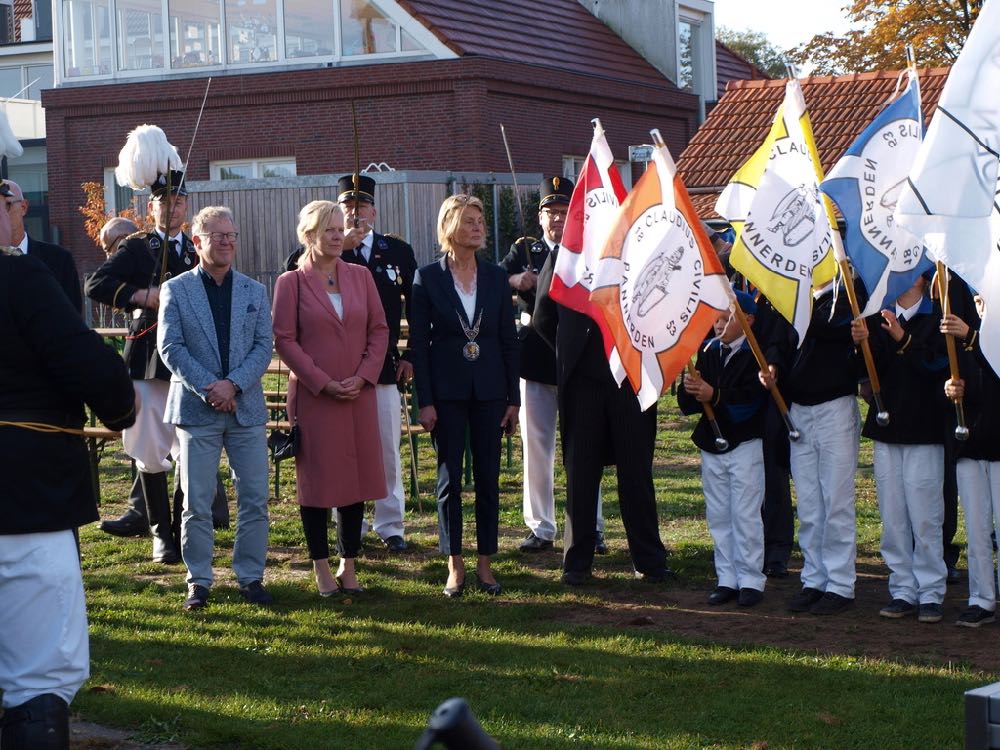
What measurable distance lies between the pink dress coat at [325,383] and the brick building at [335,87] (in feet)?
51.0

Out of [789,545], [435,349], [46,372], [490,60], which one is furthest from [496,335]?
[490,60]

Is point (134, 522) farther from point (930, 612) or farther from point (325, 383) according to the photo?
point (930, 612)

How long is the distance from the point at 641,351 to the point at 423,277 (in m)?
1.53

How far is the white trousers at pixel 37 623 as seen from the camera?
4574mm

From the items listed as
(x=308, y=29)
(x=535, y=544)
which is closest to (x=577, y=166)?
(x=308, y=29)

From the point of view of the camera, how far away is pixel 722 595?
8039 mm

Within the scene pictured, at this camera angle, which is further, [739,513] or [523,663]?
[739,513]

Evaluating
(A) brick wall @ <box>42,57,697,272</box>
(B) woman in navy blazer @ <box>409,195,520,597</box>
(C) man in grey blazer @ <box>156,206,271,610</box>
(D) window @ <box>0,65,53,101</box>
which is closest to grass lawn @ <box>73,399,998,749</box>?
(C) man in grey blazer @ <box>156,206,271,610</box>

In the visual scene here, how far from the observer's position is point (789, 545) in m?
8.89

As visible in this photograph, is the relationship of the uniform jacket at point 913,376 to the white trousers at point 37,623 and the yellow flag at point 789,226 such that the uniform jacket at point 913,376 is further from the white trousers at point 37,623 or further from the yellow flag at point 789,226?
the white trousers at point 37,623

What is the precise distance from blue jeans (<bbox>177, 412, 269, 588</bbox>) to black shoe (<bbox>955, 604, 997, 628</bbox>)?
12.2 ft

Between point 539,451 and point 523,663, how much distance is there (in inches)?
112

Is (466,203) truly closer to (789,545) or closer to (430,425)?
(430,425)

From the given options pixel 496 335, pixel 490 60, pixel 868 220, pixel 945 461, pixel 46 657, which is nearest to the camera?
pixel 46 657
